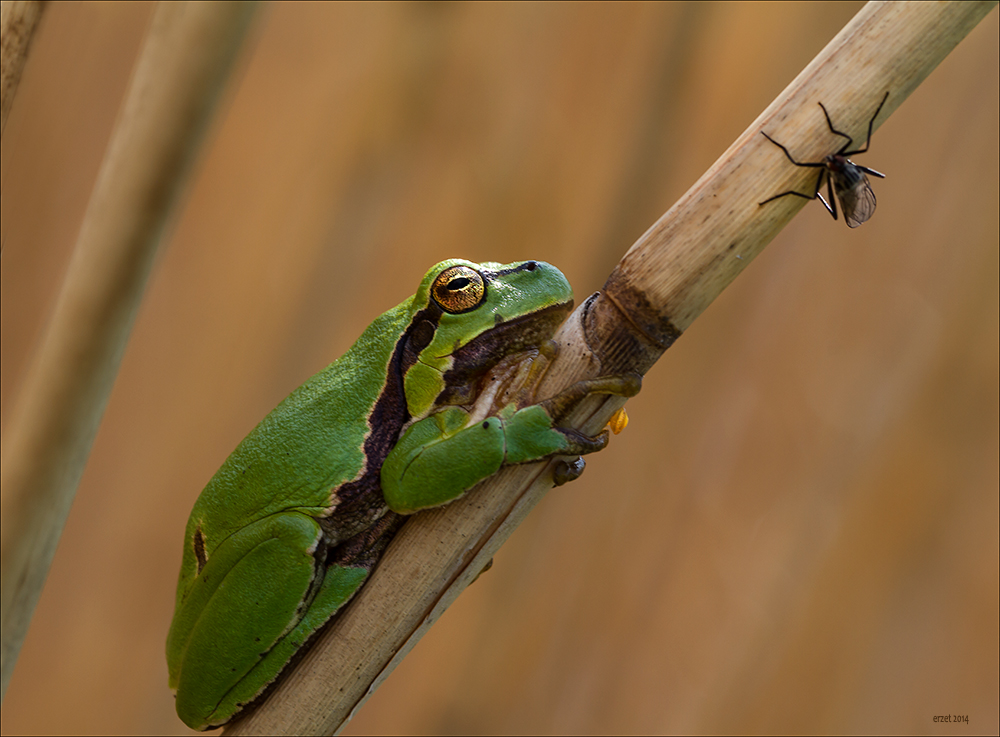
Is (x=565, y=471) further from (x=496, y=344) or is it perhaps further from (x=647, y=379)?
(x=647, y=379)

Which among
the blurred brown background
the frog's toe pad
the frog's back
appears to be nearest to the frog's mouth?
the frog's back

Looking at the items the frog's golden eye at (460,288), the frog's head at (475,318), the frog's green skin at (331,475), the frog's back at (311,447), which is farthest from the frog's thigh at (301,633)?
the frog's golden eye at (460,288)

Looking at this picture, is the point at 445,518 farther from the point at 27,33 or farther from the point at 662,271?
the point at 27,33

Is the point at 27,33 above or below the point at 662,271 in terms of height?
below

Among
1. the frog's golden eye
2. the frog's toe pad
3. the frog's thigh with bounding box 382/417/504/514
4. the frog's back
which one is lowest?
the frog's back

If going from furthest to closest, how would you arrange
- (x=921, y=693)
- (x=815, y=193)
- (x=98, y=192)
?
(x=921, y=693) → (x=98, y=192) → (x=815, y=193)

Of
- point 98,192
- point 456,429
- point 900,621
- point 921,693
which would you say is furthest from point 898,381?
point 98,192

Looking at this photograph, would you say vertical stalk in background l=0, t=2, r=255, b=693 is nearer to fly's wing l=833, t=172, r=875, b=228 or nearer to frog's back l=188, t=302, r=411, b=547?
frog's back l=188, t=302, r=411, b=547

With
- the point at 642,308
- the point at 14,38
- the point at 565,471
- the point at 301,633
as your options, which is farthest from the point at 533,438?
the point at 14,38
